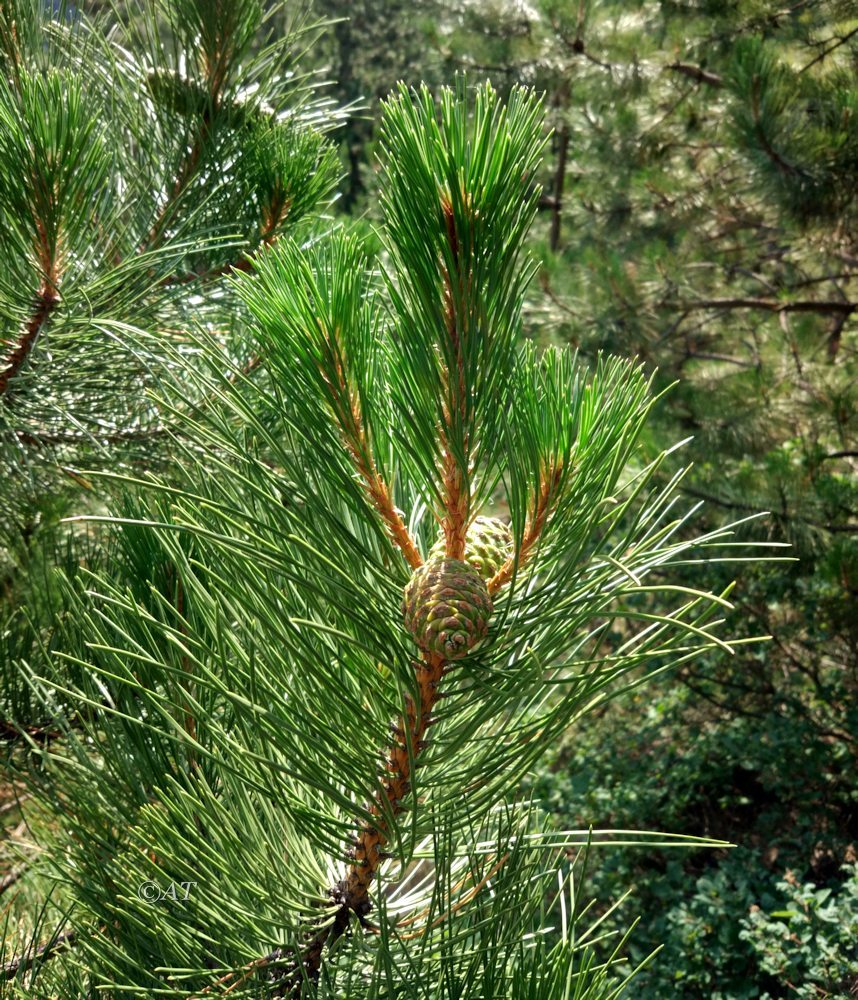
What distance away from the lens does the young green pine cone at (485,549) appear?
0.73 m

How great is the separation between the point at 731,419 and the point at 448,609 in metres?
3.54

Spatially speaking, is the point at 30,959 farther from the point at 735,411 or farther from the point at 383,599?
the point at 735,411

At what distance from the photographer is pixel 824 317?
4875 millimetres

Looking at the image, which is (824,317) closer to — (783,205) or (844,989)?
(783,205)

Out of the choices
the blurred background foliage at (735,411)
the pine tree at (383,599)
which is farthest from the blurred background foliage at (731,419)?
the pine tree at (383,599)

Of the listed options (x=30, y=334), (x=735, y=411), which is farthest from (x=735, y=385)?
(x=30, y=334)

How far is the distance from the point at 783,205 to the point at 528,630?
3073 mm

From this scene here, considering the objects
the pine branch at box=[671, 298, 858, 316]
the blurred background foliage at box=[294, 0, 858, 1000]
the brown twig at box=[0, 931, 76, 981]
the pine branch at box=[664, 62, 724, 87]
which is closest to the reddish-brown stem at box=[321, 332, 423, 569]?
the brown twig at box=[0, 931, 76, 981]

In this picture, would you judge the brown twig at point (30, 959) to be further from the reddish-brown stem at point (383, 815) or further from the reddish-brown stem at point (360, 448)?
the reddish-brown stem at point (360, 448)

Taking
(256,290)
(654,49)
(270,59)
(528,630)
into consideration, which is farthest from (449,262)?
(654,49)

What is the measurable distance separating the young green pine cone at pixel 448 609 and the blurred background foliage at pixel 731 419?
778 millimetres

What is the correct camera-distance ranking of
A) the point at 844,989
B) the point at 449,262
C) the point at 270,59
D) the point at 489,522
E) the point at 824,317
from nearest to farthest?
the point at 449,262 → the point at 489,522 → the point at 270,59 → the point at 844,989 → the point at 824,317

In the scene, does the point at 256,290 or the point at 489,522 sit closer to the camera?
the point at 256,290

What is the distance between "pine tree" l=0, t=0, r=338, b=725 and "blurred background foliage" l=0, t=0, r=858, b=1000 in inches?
1.3
